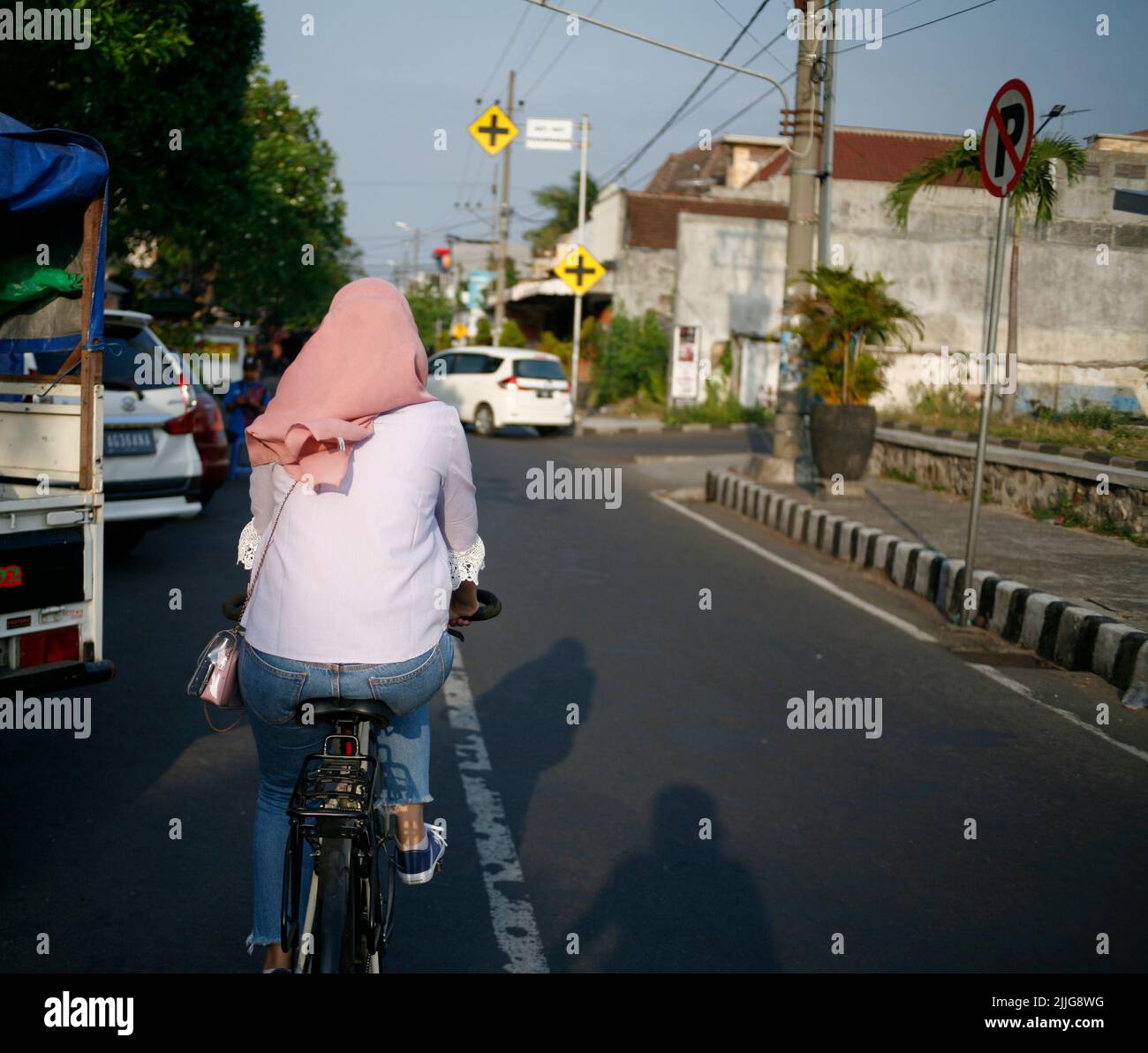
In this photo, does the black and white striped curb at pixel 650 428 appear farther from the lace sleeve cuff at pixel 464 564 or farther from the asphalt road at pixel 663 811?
the lace sleeve cuff at pixel 464 564

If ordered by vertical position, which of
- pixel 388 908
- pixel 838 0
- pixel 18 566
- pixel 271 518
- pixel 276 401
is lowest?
pixel 388 908

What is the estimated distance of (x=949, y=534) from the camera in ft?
38.9

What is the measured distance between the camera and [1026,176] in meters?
16.9

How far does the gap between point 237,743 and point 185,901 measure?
1730 mm

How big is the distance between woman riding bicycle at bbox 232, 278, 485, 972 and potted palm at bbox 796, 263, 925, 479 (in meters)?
12.1

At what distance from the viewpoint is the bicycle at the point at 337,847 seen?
2.82 meters

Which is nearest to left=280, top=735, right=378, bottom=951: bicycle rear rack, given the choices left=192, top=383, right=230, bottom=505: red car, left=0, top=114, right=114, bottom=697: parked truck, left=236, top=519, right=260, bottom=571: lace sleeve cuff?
left=236, top=519, right=260, bottom=571: lace sleeve cuff

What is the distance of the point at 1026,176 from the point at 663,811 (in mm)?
14125

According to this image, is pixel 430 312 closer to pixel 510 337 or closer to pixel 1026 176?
pixel 510 337

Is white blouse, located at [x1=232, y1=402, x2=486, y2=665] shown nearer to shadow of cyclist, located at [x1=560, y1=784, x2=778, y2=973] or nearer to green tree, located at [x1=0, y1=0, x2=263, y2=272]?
shadow of cyclist, located at [x1=560, y1=784, x2=778, y2=973]

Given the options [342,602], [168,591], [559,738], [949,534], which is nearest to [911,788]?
[559,738]

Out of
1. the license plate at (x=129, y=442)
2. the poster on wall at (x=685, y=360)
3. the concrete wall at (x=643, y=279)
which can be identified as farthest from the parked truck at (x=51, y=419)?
the concrete wall at (x=643, y=279)

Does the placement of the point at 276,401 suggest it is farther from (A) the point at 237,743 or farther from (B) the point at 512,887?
(A) the point at 237,743

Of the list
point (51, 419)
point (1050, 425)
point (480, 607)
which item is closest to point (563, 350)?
point (1050, 425)
